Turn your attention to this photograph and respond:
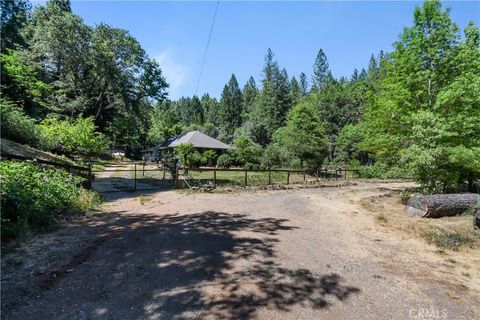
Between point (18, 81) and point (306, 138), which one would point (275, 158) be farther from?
point (18, 81)

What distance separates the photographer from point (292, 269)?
4.85 metres

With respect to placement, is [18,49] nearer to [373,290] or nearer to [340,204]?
[340,204]

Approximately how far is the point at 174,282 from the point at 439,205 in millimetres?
9486

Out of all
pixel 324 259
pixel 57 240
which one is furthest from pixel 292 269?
pixel 57 240

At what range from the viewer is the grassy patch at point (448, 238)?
672cm

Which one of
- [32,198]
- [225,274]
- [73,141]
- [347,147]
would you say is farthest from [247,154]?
[225,274]

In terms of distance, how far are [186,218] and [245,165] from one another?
25.1m

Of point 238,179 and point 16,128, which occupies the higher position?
point 16,128

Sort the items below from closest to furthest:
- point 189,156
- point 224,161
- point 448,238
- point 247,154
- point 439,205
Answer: point 448,238 < point 439,205 < point 189,156 < point 224,161 < point 247,154

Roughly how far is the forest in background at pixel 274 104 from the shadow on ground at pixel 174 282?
948cm

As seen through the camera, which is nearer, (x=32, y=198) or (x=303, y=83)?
(x=32, y=198)

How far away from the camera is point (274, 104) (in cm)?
5769

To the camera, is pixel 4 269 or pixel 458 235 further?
pixel 458 235

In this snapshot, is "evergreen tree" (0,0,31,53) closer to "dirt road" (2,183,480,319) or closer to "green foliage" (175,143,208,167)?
"green foliage" (175,143,208,167)
